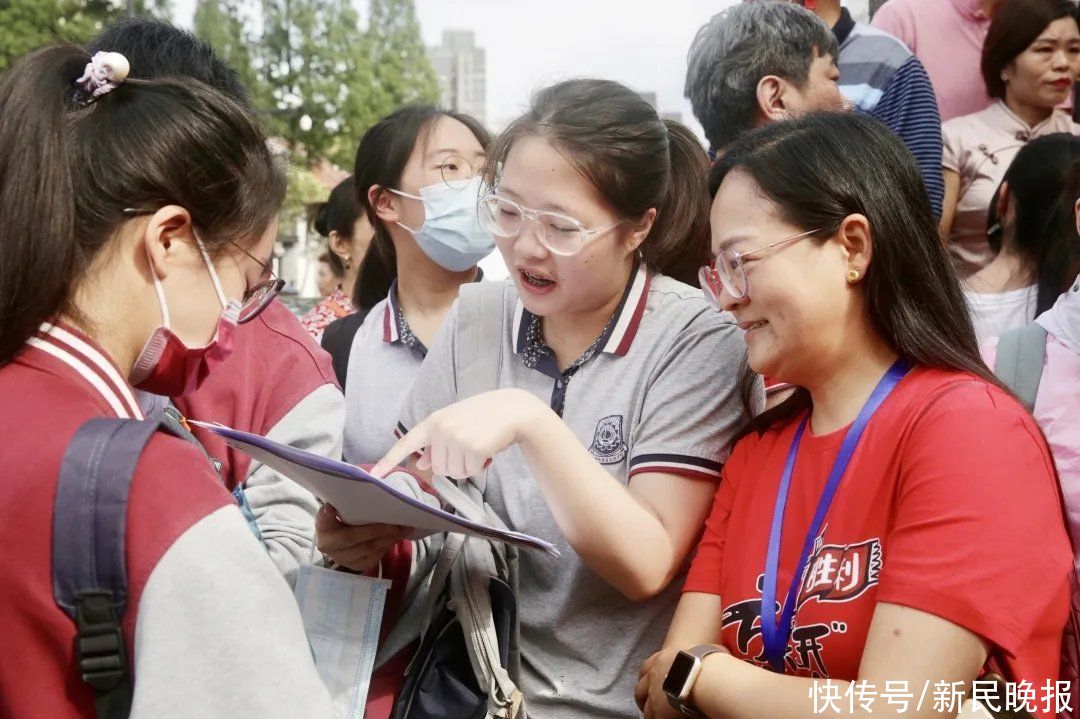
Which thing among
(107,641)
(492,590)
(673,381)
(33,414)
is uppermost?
(33,414)

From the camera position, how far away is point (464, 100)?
58.7 metres

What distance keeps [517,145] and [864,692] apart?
1395mm

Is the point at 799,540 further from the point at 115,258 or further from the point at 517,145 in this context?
the point at 115,258

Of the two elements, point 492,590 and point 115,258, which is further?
point 492,590

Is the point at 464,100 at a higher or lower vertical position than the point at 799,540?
lower

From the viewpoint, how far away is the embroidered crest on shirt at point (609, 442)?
2506 mm

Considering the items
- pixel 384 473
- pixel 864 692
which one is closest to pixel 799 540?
pixel 864 692

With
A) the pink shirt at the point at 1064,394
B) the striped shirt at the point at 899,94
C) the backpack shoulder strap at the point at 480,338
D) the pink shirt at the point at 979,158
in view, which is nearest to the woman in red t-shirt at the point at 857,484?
the pink shirt at the point at 1064,394

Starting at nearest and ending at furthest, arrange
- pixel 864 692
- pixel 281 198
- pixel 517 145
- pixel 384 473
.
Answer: pixel 864 692 → pixel 281 198 → pixel 384 473 → pixel 517 145

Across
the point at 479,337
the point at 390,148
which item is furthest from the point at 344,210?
the point at 479,337

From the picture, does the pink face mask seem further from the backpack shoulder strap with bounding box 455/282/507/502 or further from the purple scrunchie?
the backpack shoulder strap with bounding box 455/282/507/502

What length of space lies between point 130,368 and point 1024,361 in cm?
187

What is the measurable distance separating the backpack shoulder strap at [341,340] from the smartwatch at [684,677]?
210 cm

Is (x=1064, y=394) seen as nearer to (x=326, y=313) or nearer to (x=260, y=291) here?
(x=260, y=291)
